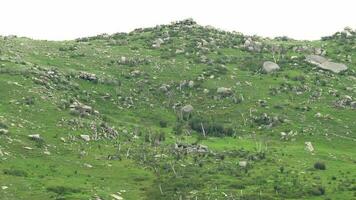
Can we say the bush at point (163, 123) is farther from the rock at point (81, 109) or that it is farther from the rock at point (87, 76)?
the rock at point (87, 76)

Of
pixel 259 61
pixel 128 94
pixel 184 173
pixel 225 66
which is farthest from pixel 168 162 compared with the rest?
pixel 259 61

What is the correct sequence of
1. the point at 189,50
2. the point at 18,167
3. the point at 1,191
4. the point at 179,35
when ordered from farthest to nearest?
the point at 179,35 → the point at 189,50 → the point at 18,167 → the point at 1,191

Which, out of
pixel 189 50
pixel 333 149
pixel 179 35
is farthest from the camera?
pixel 179 35

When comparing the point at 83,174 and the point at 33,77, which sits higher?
the point at 33,77

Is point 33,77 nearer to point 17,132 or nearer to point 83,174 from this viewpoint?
point 17,132

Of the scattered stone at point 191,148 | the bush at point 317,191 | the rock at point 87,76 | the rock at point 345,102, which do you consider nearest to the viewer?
the bush at point 317,191

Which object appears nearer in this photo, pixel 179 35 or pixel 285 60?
pixel 285 60

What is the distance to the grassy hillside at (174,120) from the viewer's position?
95500 mm

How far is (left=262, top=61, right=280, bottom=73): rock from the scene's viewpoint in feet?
563

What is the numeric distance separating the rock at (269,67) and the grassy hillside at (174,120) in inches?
78.7

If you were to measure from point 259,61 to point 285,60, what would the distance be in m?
9.37

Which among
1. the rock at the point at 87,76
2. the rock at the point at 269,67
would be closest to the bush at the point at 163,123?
the rock at the point at 87,76

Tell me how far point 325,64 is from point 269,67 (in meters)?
17.0

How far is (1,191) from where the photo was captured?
8069 centimetres
